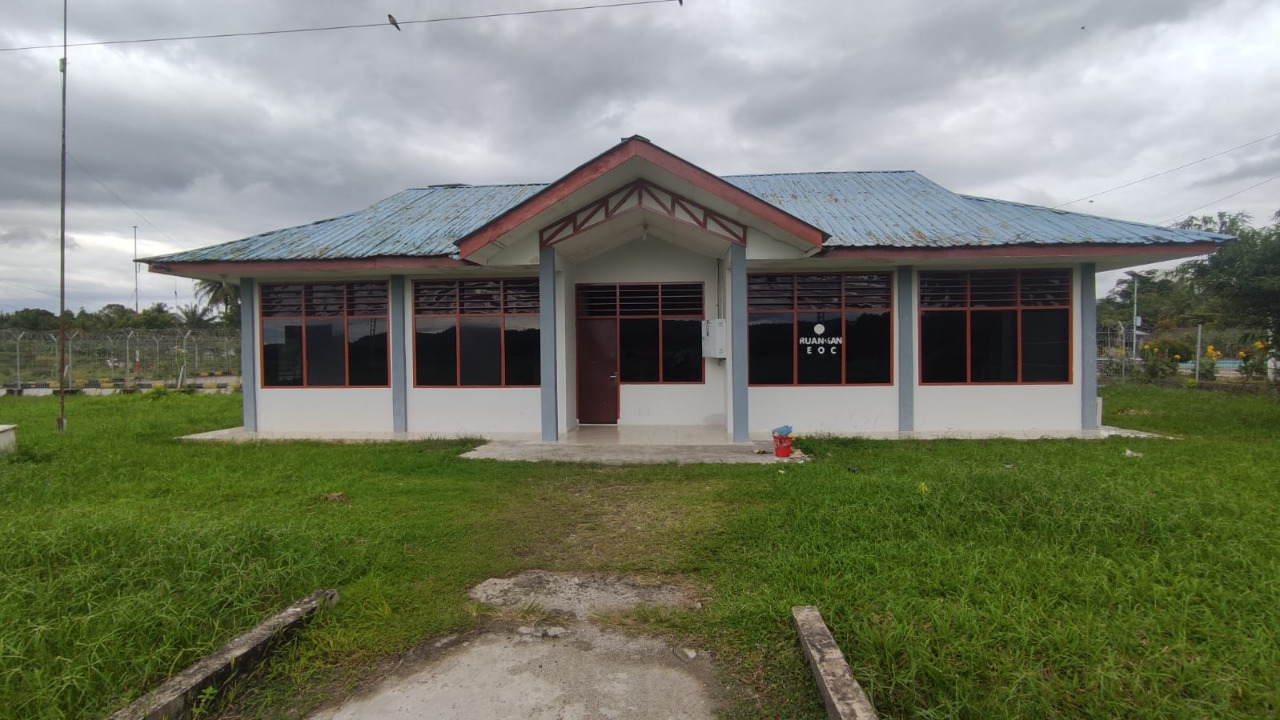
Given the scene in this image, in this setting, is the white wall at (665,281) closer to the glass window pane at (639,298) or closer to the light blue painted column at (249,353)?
the glass window pane at (639,298)

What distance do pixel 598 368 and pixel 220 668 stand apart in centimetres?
876

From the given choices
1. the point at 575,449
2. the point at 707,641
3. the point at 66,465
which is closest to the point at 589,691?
the point at 707,641

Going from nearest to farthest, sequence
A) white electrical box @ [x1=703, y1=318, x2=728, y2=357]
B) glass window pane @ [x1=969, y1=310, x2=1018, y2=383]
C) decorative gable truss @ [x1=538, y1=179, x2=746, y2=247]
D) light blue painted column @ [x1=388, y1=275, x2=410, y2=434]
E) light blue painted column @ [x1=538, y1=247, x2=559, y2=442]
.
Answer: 1. decorative gable truss @ [x1=538, y1=179, x2=746, y2=247]
2. light blue painted column @ [x1=538, y1=247, x2=559, y2=442]
3. white electrical box @ [x1=703, y1=318, x2=728, y2=357]
4. glass window pane @ [x1=969, y1=310, x2=1018, y2=383]
5. light blue painted column @ [x1=388, y1=275, x2=410, y2=434]

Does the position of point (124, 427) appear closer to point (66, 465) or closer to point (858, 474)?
point (66, 465)

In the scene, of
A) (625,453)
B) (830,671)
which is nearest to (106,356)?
(625,453)

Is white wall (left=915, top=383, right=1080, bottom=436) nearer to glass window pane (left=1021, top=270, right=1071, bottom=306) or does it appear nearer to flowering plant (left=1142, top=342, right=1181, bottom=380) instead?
glass window pane (left=1021, top=270, right=1071, bottom=306)

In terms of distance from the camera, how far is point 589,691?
2873mm

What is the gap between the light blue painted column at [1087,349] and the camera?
9.93 meters

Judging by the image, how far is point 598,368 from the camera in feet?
37.5

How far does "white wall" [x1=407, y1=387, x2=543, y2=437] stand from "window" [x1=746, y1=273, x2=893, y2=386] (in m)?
3.91

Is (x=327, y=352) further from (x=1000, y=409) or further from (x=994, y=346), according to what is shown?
(x=1000, y=409)

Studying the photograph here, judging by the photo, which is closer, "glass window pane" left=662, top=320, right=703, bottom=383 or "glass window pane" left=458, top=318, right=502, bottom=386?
"glass window pane" left=458, top=318, right=502, bottom=386

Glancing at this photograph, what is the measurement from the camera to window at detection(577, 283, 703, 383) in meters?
11.3

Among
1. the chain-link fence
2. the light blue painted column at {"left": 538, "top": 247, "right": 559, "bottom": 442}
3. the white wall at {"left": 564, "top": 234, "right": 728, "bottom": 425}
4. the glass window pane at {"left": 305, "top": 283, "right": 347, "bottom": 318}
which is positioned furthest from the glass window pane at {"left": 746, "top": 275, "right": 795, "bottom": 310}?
the chain-link fence
